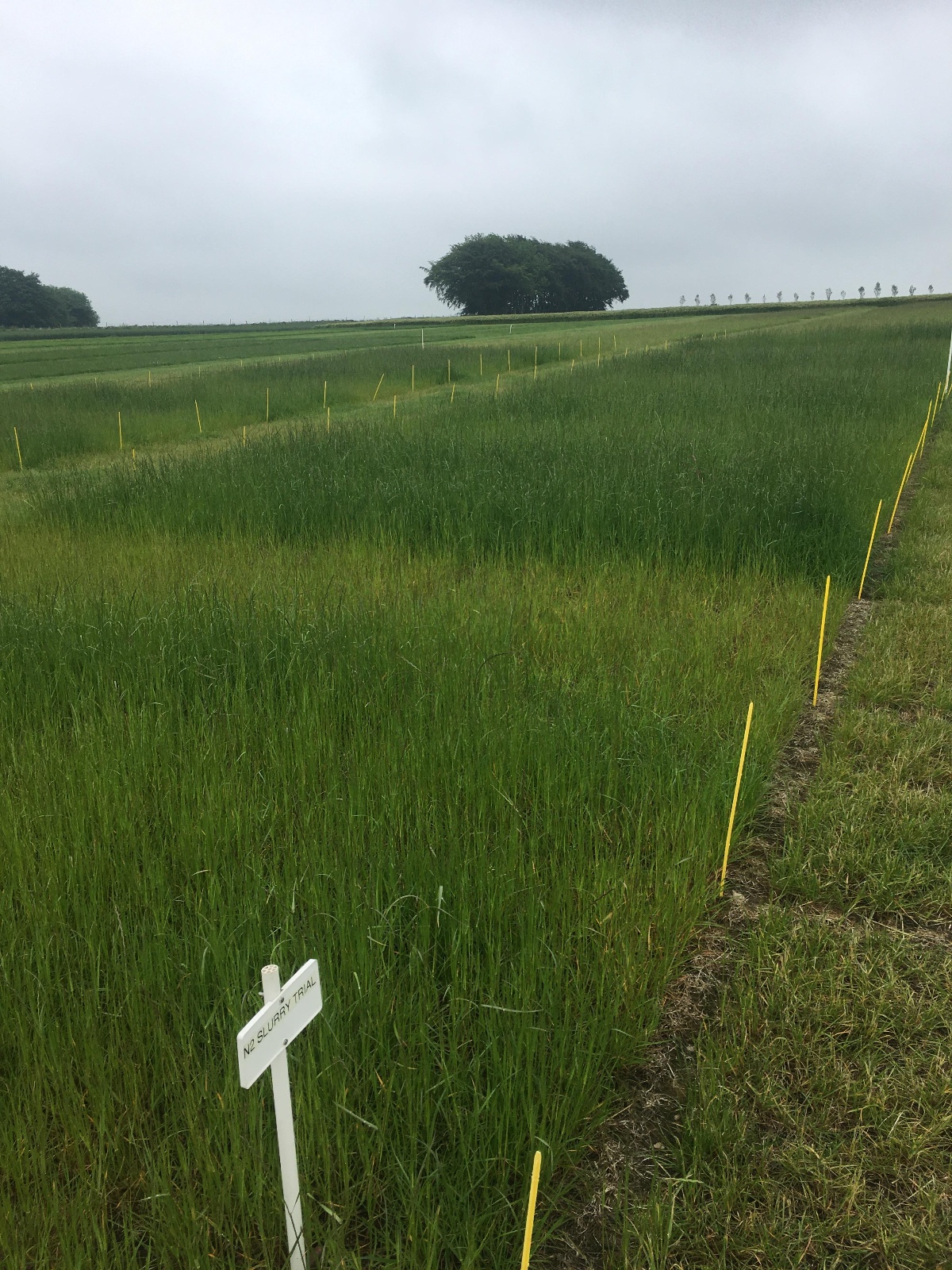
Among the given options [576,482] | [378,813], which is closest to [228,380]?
[576,482]

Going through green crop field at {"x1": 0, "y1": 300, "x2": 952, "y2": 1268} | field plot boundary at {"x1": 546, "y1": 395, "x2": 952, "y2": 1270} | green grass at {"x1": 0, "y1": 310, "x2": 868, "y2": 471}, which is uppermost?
green grass at {"x1": 0, "y1": 310, "x2": 868, "y2": 471}

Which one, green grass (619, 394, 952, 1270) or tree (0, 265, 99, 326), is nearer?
green grass (619, 394, 952, 1270)

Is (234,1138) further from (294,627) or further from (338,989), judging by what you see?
(294,627)

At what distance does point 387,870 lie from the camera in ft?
8.99

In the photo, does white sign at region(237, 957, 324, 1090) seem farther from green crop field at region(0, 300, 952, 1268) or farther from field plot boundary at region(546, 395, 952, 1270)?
field plot boundary at region(546, 395, 952, 1270)

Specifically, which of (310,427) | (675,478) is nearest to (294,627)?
(675,478)

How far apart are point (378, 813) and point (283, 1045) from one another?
5.51 ft

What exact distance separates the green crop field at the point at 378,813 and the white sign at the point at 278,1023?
1.73 ft

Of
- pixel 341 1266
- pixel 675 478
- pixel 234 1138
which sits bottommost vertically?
pixel 341 1266

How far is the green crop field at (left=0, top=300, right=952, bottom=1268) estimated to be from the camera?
1.88m

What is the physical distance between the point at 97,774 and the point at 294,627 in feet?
5.13

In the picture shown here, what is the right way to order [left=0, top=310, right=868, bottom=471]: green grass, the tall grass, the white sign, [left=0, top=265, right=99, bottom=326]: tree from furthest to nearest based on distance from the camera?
[left=0, top=265, right=99, bottom=326]: tree, [left=0, top=310, right=868, bottom=471]: green grass, the tall grass, the white sign

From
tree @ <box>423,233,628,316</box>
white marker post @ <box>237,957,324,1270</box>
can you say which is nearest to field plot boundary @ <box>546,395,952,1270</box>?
white marker post @ <box>237,957,324,1270</box>

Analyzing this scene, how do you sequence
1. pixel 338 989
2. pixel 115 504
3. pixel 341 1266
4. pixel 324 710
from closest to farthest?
pixel 341 1266 < pixel 338 989 < pixel 324 710 < pixel 115 504
